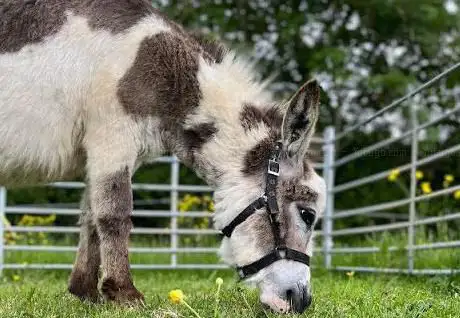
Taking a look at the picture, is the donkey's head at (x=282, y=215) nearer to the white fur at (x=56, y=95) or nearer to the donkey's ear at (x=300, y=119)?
the donkey's ear at (x=300, y=119)

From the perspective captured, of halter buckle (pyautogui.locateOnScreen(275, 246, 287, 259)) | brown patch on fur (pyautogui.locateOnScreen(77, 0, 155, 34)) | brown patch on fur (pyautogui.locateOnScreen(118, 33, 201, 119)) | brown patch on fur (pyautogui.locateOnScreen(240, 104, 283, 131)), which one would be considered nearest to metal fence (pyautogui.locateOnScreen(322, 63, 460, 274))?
brown patch on fur (pyautogui.locateOnScreen(240, 104, 283, 131))

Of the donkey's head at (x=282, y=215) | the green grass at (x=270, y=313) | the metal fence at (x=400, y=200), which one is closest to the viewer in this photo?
the green grass at (x=270, y=313)

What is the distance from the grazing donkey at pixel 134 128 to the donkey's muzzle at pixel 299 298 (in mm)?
94

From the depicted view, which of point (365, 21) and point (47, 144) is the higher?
point (365, 21)

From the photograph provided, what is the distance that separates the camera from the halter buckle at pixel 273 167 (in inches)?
136

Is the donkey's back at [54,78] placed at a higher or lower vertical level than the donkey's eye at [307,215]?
higher

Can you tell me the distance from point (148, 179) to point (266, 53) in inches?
133

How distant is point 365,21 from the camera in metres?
11.1

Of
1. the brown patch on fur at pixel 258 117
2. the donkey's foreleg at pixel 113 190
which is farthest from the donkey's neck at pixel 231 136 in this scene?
the donkey's foreleg at pixel 113 190

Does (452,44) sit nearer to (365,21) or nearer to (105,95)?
(365,21)

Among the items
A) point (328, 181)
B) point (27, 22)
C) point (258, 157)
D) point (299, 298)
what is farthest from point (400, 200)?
point (27, 22)

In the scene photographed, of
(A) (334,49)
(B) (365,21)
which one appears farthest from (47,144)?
(B) (365,21)

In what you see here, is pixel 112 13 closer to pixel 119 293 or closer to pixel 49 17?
pixel 49 17

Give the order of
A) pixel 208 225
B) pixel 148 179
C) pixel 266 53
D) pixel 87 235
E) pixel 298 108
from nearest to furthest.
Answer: pixel 298 108 < pixel 87 235 < pixel 208 225 < pixel 148 179 < pixel 266 53
